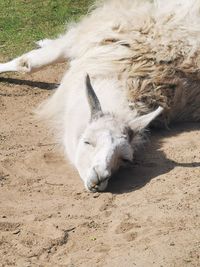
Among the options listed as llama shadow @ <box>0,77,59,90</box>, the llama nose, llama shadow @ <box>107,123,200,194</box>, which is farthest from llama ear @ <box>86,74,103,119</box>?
llama shadow @ <box>0,77,59,90</box>

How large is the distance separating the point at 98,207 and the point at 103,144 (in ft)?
1.70

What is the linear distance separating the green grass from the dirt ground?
8.47 feet

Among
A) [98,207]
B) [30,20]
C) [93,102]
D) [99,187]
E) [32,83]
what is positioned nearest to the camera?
[98,207]

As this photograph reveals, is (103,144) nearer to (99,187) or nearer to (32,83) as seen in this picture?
(99,187)

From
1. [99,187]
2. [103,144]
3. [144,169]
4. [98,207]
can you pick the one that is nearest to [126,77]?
[144,169]

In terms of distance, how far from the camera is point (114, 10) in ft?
24.7

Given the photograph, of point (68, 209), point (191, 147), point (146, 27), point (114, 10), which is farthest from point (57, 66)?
point (68, 209)

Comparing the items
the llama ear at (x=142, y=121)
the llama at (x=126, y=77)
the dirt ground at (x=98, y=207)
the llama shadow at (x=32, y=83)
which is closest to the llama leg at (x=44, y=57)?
the llama at (x=126, y=77)

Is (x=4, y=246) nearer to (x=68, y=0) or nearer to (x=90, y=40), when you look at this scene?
(x=90, y=40)

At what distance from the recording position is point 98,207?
5.37 m

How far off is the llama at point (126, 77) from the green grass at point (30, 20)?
6.24ft

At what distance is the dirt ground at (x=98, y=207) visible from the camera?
15.2ft

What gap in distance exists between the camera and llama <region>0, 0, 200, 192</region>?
234 inches

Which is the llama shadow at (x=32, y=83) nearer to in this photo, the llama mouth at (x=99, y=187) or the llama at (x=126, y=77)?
the llama at (x=126, y=77)
